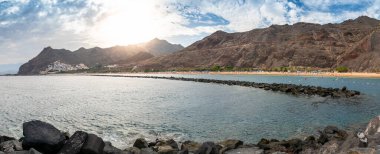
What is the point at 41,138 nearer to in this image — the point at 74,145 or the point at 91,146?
the point at 74,145

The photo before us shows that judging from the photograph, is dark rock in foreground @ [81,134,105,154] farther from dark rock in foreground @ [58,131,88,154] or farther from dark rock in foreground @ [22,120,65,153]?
dark rock in foreground @ [22,120,65,153]

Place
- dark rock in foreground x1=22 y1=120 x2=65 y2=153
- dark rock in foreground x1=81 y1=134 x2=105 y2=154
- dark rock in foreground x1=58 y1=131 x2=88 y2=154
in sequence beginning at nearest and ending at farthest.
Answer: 1. dark rock in foreground x1=58 y1=131 x2=88 y2=154
2. dark rock in foreground x1=81 y1=134 x2=105 y2=154
3. dark rock in foreground x1=22 y1=120 x2=65 y2=153

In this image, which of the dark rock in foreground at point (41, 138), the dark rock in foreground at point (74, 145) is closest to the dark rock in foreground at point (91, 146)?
the dark rock in foreground at point (74, 145)

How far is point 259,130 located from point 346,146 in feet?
48.7

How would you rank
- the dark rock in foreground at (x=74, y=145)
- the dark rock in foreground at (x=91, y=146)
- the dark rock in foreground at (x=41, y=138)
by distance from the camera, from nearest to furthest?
the dark rock in foreground at (x=74, y=145), the dark rock in foreground at (x=91, y=146), the dark rock in foreground at (x=41, y=138)

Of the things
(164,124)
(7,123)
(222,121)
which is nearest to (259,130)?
(222,121)

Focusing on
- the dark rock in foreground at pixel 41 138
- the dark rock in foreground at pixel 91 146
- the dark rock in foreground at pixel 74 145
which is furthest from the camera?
the dark rock in foreground at pixel 41 138

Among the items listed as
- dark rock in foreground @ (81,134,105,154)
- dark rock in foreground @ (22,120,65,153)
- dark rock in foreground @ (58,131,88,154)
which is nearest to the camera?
dark rock in foreground @ (58,131,88,154)

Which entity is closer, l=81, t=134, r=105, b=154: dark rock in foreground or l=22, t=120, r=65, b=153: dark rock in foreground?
l=81, t=134, r=105, b=154: dark rock in foreground

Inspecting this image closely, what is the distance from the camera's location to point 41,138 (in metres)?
17.4

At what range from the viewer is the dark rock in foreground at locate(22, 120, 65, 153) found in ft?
57.0

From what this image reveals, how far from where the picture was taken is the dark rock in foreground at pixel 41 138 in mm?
17375

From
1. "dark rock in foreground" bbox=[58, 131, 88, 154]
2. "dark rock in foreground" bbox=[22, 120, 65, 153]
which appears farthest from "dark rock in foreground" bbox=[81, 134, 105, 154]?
"dark rock in foreground" bbox=[22, 120, 65, 153]

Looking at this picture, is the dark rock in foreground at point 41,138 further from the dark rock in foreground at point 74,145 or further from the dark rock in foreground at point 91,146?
the dark rock in foreground at point 91,146
